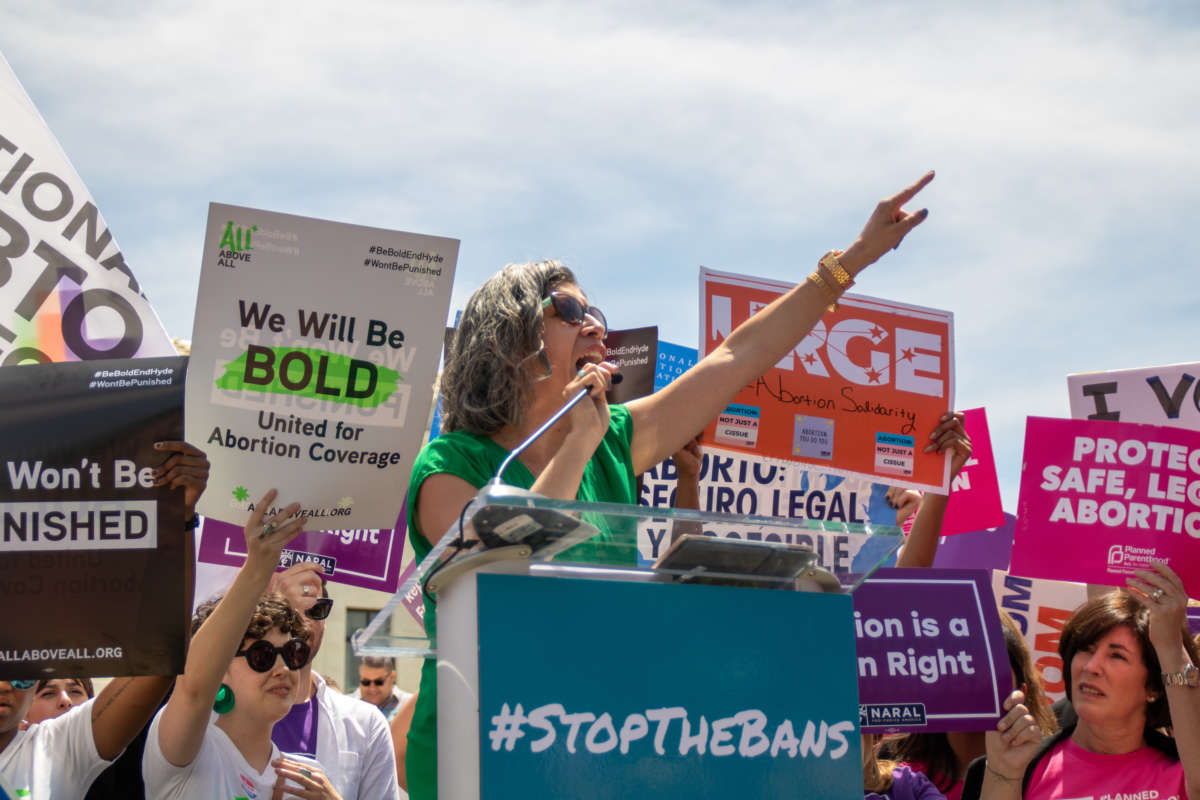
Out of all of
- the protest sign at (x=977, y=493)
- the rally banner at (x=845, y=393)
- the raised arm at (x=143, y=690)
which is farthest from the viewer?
Result: the protest sign at (x=977, y=493)

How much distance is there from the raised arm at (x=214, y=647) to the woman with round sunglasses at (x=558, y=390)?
1.69 ft

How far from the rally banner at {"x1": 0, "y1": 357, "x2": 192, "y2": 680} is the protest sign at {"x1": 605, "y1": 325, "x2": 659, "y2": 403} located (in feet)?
7.62

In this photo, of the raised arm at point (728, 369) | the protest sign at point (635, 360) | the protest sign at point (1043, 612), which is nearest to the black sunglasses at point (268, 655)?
the raised arm at point (728, 369)

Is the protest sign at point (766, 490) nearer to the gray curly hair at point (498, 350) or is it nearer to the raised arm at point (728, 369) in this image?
the raised arm at point (728, 369)

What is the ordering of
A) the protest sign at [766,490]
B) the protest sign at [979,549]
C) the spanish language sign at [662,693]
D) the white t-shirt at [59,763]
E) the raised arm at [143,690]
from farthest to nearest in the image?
the protest sign at [979,549], the protest sign at [766,490], the white t-shirt at [59,763], the raised arm at [143,690], the spanish language sign at [662,693]

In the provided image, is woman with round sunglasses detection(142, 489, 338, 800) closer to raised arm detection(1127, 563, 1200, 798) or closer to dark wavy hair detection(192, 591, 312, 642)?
dark wavy hair detection(192, 591, 312, 642)

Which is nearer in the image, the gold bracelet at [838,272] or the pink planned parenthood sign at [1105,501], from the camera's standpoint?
the gold bracelet at [838,272]

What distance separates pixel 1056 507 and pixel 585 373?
103 inches

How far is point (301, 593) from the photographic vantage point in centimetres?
491

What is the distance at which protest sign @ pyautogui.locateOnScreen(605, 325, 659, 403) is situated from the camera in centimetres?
510

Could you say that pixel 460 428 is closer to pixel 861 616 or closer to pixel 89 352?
pixel 89 352

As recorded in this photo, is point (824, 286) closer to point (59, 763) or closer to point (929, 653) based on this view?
point (929, 653)

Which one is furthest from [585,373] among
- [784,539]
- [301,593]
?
[301,593]

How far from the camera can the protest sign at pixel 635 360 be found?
16.7 feet
